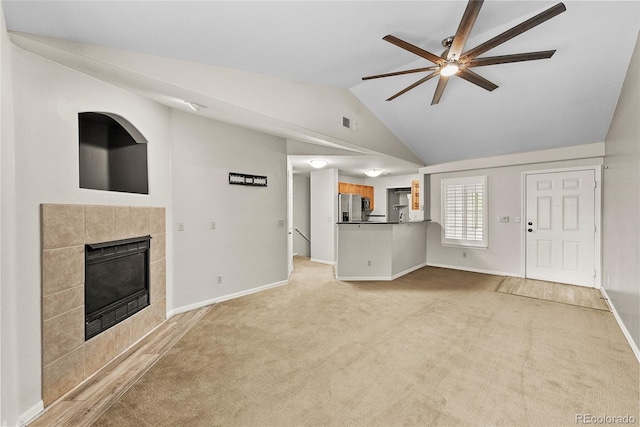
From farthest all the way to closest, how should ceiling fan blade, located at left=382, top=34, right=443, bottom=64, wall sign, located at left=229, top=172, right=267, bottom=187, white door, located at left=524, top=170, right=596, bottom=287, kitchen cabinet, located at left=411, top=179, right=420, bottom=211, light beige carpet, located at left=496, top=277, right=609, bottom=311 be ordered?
kitchen cabinet, located at left=411, top=179, right=420, bottom=211
white door, located at left=524, top=170, right=596, bottom=287
wall sign, located at left=229, top=172, right=267, bottom=187
light beige carpet, located at left=496, top=277, right=609, bottom=311
ceiling fan blade, located at left=382, top=34, right=443, bottom=64

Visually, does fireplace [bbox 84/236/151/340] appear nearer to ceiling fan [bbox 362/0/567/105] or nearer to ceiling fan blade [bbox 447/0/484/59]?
ceiling fan [bbox 362/0/567/105]

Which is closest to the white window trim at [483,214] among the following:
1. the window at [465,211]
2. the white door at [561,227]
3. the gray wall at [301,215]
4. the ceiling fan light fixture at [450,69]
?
the window at [465,211]

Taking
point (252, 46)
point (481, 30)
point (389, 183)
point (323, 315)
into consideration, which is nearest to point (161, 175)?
point (252, 46)

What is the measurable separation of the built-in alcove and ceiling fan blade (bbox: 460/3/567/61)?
133 inches

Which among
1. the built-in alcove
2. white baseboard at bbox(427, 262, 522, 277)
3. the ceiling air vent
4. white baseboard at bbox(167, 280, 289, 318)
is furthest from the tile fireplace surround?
white baseboard at bbox(427, 262, 522, 277)

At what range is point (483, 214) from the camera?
574cm

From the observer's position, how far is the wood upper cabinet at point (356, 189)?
7.36m

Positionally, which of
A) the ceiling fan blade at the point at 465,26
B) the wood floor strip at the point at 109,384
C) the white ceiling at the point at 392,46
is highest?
the white ceiling at the point at 392,46

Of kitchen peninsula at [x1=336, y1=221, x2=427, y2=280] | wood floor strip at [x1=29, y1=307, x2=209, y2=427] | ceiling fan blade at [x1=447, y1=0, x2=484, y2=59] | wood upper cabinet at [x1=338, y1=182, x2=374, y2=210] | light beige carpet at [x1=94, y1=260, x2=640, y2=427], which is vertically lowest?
wood floor strip at [x1=29, y1=307, x2=209, y2=427]

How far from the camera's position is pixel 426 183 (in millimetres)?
6559

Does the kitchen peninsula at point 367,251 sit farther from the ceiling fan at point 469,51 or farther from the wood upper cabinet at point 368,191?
the wood upper cabinet at point 368,191

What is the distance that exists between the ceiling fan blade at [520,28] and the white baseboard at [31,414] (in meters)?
4.14

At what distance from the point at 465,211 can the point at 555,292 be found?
2.16m

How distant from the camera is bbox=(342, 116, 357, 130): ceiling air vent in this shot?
418 centimetres
